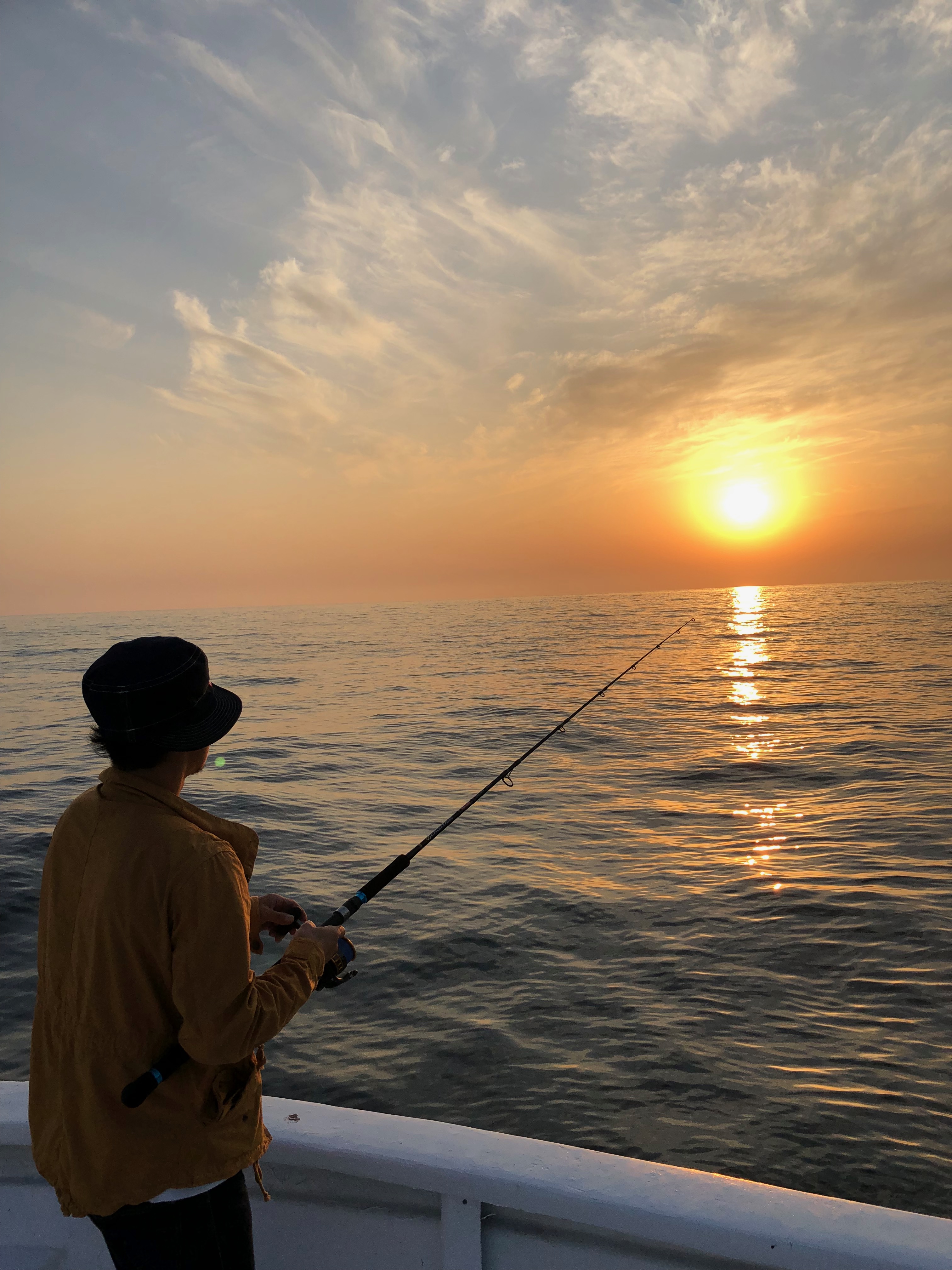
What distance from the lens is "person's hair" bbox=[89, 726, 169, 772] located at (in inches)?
68.0

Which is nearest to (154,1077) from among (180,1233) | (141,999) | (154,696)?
(141,999)

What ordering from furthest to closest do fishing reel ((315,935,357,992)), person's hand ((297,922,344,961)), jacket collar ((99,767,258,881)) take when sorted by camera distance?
fishing reel ((315,935,357,992))
person's hand ((297,922,344,961))
jacket collar ((99,767,258,881))

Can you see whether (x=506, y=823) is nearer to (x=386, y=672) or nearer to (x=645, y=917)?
(x=645, y=917)

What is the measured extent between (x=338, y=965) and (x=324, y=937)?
0.16 m

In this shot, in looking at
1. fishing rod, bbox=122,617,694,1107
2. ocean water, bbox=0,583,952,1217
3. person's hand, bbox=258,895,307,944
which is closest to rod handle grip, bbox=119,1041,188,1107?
fishing rod, bbox=122,617,694,1107

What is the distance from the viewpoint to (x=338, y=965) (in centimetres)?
211

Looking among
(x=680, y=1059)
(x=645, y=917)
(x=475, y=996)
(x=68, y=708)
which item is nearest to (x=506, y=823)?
(x=645, y=917)

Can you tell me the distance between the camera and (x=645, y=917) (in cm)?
677

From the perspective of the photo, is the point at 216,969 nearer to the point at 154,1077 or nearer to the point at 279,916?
the point at 154,1077

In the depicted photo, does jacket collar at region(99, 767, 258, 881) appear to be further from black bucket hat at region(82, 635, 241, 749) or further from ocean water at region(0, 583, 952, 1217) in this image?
ocean water at region(0, 583, 952, 1217)

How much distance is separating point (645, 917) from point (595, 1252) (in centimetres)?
476

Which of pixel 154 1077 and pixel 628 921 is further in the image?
pixel 628 921

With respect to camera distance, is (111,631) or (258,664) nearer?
(258,664)

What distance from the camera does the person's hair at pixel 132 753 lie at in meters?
1.73
